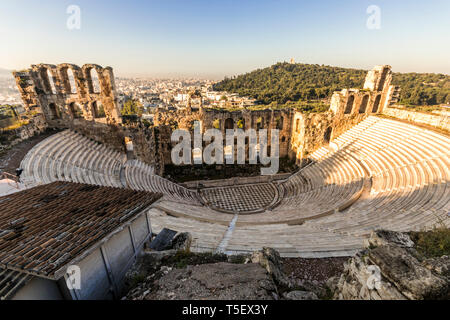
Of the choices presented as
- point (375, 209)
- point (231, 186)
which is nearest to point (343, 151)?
point (375, 209)

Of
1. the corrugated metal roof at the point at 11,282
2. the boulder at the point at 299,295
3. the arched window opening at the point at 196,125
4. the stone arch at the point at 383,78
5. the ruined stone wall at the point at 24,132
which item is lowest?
the boulder at the point at 299,295

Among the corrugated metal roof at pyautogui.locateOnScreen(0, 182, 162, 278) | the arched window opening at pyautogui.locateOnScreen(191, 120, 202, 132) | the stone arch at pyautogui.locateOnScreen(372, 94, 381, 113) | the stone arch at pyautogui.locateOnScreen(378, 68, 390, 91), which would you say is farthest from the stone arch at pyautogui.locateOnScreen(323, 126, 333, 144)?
the corrugated metal roof at pyautogui.locateOnScreen(0, 182, 162, 278)

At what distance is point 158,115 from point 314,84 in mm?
62337

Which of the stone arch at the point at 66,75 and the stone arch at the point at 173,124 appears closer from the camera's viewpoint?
the stone arch at the point at 66,75

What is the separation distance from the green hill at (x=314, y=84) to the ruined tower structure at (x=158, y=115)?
35.8m

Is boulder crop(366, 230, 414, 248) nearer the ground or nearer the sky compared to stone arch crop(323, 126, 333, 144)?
nearer the sky

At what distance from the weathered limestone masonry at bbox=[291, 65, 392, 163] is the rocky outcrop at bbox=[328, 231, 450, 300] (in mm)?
17975

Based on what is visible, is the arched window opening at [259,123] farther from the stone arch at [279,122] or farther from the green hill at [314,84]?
the green hill at [314,84]

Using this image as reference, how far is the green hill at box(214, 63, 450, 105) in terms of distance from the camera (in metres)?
51.8

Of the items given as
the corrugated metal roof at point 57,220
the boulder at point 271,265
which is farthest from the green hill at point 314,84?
the corrugated metal roof at point 57,220

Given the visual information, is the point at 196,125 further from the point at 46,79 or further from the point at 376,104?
the point at 376,104

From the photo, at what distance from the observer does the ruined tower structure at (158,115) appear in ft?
47.9

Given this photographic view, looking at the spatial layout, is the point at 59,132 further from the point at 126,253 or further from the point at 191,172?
the point at 126,253

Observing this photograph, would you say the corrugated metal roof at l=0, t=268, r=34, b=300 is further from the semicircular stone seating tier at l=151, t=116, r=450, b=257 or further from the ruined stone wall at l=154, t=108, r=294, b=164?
the ruined stone wall at l=154, t=108, r=294, b=164
